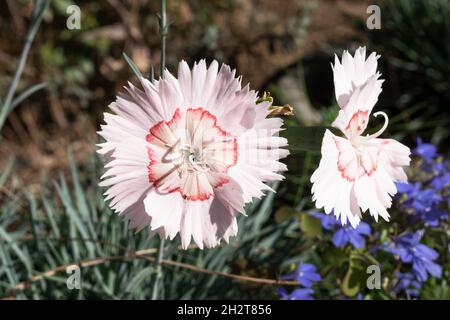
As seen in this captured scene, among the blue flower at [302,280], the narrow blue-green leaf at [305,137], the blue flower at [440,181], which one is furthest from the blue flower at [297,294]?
the narrow blue-green leaf at [305,137]

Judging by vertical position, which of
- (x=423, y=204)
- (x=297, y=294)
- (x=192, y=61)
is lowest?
(x=297, y=294)

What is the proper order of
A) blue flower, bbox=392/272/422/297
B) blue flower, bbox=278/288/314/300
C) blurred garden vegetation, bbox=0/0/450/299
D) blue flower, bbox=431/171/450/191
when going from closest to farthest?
blue flower, bbox=278/288/314/300 < blue flower, bbox=392/272/422/297 < blue flower, bbox=431/171/450/191 < blurred garden vegetation, bbox=0/0/450/299

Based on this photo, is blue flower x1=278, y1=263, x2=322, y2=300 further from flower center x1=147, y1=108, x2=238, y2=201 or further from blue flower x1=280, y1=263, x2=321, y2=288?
flower center x1=147, y1=108, x2=238, y2=201

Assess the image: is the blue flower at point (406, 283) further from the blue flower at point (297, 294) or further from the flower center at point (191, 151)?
the flower center at point (191, 151)

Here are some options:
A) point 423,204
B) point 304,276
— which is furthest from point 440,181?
point 304,276

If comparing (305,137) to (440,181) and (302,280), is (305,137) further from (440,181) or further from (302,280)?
(440,181)

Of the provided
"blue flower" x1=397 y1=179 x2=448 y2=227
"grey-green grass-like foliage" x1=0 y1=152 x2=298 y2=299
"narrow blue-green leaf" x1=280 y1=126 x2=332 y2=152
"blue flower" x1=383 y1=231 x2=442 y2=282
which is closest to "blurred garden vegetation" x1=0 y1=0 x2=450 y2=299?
"grey-green grass-like foliage" x1=0 y1=152 x2=298 y2=299

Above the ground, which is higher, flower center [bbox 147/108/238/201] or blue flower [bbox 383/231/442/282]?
flower center [bbox 147/108/238/201]
